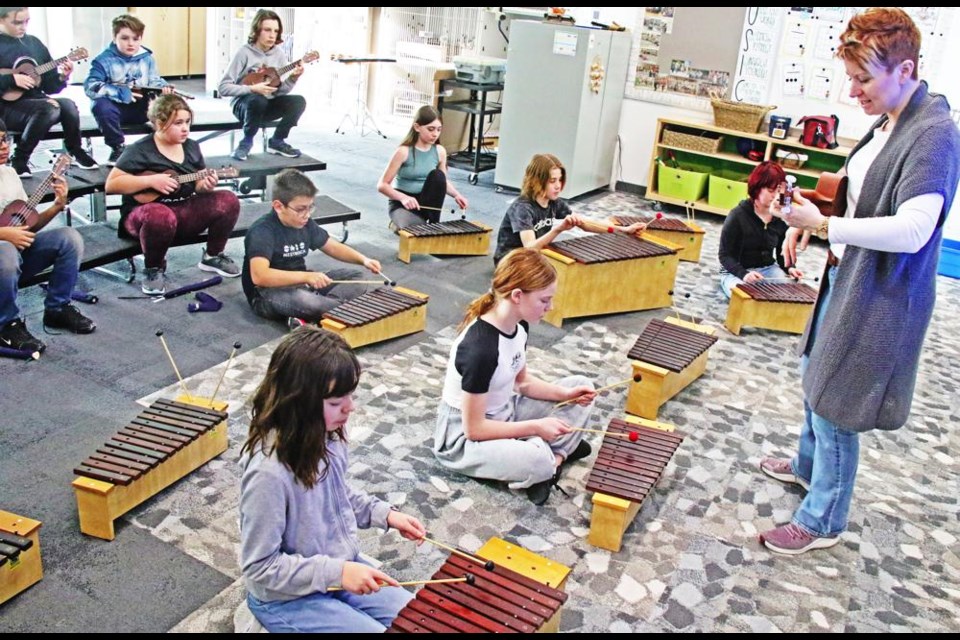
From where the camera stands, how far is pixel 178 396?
445 cm

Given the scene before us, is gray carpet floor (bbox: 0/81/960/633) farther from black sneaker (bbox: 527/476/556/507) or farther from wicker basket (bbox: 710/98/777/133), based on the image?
wicker basket (bbox: 710/98/777/133)

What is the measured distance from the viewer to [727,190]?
29.9ft

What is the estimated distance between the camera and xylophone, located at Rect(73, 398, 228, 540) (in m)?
3.42

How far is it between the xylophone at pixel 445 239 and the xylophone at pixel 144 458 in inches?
118

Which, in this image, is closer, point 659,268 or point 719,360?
point 719,360

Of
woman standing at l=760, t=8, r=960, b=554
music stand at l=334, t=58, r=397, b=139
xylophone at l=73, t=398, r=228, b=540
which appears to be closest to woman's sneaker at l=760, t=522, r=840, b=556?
woman standing at l=760, t=8, r=960, b=554

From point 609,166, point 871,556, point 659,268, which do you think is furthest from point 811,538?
point 609,166

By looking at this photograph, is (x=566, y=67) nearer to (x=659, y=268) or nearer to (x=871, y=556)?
(x=659, y=268)

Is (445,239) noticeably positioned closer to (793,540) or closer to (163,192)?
(163,192)

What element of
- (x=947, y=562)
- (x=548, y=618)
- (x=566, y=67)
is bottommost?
(x=947, y=562)

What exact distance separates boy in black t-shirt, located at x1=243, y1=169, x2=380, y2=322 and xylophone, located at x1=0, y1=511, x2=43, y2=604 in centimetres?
249

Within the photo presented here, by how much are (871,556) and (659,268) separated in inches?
116

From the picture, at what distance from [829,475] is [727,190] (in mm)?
5919

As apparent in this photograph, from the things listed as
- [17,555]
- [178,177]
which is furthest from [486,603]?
[178,177]
